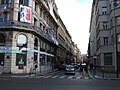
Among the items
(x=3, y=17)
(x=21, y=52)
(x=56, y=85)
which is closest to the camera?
(x=56, y=85)

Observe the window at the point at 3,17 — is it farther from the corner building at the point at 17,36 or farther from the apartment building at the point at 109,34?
the apartment building at the point at 109,34

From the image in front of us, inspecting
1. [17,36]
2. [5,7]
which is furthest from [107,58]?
[5,7]

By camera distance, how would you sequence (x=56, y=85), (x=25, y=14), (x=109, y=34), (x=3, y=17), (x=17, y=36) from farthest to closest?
(x=109, y=34) < (x=3, y=17) < (x=25, y=14) < (x=17, y=36) < (x=56, y=85)

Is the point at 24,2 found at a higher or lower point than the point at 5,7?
higher

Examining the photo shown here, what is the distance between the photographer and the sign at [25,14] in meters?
32.4

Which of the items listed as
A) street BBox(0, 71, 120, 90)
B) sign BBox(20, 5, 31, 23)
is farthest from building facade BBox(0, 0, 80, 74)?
street BBox(0, 71, 120, 90)

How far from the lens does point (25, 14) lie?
3288 centimetres

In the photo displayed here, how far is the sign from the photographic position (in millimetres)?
32375

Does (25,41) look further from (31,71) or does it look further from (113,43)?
(113,43)

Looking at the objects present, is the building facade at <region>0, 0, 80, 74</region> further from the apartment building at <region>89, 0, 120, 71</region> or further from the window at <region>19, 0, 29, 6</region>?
the apartment building at <region>89, 0, 120, 71</region>

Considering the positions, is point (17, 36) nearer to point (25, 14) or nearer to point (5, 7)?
point (25, 14)

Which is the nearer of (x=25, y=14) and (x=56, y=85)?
(x=56, y=85)

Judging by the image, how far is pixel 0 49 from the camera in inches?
1234

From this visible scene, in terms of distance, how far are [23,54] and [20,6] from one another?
26.7 feet
